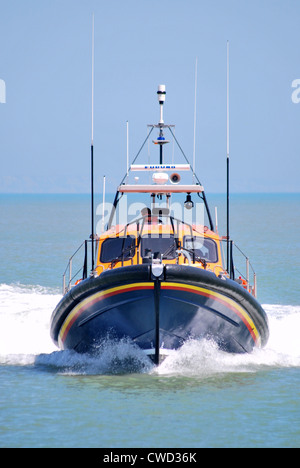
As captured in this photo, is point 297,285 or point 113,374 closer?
point 113,374

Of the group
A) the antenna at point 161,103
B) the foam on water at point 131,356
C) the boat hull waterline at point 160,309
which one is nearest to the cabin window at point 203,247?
the boat hull waterline at point 160,309

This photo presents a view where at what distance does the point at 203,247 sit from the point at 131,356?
224 centimetres

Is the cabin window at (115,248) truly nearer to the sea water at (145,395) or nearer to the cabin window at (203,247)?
the cabin window at (203,247)

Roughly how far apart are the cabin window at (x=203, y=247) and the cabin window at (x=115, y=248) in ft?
2.81

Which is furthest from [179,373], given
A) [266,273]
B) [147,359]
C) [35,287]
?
[266,273]

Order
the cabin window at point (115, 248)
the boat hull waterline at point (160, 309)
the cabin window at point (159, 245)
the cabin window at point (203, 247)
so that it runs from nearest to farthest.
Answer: the boat hull waterline at point (160, 309) < the cabin window at point (159, 245) < the cabin window at point (115, 248) < the cabin window at point (203, 247)

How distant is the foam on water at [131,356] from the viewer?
11.8 metres

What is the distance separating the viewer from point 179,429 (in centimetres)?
987

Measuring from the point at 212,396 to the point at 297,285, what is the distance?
1324cm

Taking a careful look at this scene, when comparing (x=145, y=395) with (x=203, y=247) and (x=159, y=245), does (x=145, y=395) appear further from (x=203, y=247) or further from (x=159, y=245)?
(x=203, y=247)

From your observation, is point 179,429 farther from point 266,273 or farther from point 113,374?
point 266,273

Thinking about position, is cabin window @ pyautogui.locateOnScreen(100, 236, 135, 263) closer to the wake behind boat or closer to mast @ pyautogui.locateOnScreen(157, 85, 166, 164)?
the wake behind boat

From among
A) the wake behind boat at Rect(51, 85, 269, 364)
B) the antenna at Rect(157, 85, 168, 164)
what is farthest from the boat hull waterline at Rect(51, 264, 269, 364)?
the antenna at Rect(157, 85, 168, 164)

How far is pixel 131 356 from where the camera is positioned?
1184cm
